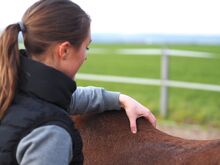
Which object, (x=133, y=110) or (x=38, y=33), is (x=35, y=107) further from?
(x=133, y=110)

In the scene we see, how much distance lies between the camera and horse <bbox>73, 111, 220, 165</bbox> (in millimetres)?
1936

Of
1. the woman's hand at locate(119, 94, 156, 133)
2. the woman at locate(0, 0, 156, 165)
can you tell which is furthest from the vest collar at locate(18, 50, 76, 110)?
the woman's hand at locate(119, 94, 156, 133)

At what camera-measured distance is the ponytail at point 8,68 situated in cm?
170

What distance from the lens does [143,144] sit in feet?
7.12

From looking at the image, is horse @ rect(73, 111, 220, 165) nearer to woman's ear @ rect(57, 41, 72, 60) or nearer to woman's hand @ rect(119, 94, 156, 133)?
woman's hand @ rect(119, 94, 156, 133)

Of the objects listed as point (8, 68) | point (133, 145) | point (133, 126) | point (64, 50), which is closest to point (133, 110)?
point (133, 126)

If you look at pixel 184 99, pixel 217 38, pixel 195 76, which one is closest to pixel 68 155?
pixel 184 99

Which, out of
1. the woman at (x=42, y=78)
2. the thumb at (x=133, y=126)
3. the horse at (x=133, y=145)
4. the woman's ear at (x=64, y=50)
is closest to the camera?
the woman at (x=42, y=78)

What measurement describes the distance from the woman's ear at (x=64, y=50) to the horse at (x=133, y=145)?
1.87ft

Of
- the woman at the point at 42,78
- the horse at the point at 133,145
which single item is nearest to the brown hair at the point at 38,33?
the woman at the point at 42,78

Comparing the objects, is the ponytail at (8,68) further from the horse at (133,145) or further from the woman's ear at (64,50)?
the horse at (133,145)

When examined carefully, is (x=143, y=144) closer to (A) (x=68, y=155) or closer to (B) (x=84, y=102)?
(B) (x=84, y=102)

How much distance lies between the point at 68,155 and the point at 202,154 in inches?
20.6

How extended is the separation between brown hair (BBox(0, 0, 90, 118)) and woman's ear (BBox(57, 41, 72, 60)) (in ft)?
0.05
